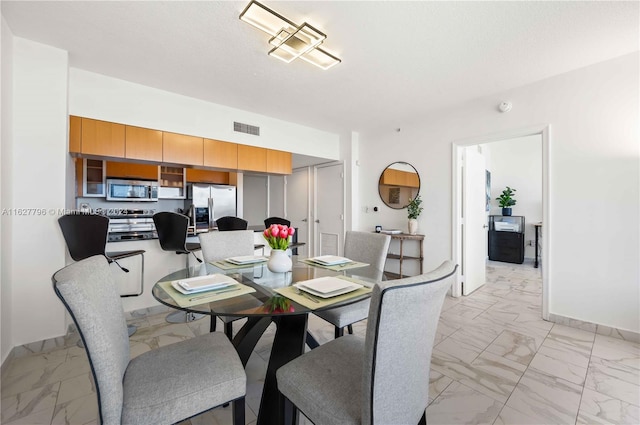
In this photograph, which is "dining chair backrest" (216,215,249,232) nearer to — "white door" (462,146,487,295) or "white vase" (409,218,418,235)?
"white vase" (409,218,418,235)

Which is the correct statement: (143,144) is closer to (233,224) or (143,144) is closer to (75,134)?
(75,134)

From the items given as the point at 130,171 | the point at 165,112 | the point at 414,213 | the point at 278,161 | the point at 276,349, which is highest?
the point at 165,112

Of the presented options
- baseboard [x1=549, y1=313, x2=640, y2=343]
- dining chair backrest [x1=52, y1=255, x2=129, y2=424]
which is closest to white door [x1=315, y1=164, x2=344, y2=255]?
baseboard [x1=549, y1=313, x2=640, y2=343]

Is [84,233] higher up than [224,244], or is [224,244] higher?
[84,233]

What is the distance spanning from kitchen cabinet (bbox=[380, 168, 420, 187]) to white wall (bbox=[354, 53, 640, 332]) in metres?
1.08

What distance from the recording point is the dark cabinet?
18.4ft

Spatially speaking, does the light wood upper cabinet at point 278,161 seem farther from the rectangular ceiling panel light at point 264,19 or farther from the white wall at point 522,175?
the white wall at point 522,175

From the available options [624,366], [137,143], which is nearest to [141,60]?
[137,143]

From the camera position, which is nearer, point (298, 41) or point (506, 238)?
point (298, 41)

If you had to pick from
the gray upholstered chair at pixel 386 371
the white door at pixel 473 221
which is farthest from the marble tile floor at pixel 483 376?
the white door at pixel 473 221

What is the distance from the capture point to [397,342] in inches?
34.7

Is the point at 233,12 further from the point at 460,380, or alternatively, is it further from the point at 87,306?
the point at 460,380

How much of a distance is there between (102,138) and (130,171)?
1.97 m

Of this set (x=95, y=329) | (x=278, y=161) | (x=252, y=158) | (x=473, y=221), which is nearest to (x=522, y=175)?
(x=473, y=221)
